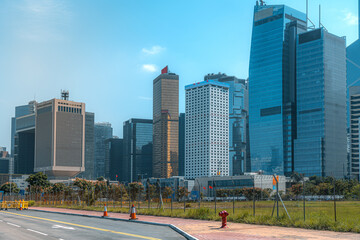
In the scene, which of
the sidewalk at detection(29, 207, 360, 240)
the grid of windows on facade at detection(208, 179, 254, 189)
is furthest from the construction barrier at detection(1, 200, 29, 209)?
the grid of windows on facade at detection(208, 179, 254, 189)

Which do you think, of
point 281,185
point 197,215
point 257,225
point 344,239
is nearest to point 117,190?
point 197,215

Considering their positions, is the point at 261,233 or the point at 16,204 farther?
the point at 16,204

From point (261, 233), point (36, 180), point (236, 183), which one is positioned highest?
point (261, 233)

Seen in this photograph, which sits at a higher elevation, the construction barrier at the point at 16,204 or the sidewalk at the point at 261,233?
the sidewalk at the point at 261,233

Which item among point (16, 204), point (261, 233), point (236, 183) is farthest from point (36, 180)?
point (261, 233)

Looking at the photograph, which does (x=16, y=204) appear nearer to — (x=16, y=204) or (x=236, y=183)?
(x=16, y=204)

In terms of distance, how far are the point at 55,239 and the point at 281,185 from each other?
5976 inches

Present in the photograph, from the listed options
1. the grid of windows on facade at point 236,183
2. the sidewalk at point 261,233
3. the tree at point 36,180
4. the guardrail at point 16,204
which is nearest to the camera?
the sidewalk at point 261,233

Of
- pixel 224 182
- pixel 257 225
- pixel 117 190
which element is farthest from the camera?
pixel 224 182

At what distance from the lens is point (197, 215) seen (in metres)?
34.0

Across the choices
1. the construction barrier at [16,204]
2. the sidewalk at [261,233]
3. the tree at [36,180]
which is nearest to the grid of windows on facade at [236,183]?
the tree at [36,180]

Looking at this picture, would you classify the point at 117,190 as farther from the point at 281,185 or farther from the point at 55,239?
the point at 281,185

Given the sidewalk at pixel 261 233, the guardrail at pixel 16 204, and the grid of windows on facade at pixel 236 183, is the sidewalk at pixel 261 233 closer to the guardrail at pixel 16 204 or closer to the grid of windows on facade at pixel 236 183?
the guardrail at pixel 16 204

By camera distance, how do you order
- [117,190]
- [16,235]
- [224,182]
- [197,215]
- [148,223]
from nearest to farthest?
[16,235], [148,223], [197,215], [117,190], [224,182]
